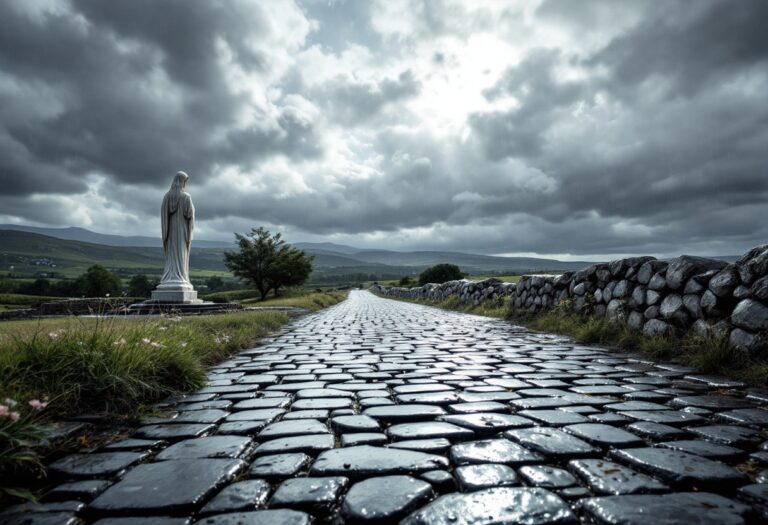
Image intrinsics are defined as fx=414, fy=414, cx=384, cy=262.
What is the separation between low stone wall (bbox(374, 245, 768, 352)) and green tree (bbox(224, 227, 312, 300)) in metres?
42.8

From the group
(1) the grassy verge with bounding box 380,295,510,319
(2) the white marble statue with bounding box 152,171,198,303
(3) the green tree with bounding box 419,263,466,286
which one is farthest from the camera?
(3) the green tree with bounding box 419,263,466,286

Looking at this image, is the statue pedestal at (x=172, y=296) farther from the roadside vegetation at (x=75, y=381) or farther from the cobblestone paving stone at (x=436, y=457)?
the cobblestone paving stone at (x=436, y=457)

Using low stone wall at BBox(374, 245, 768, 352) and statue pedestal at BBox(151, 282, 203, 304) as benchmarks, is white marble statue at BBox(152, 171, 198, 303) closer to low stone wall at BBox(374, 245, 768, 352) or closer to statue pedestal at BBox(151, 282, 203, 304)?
statue pedestal at BBox(151, 282, 203, 304)

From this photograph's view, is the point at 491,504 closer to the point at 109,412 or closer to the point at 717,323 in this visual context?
the point at 109,412

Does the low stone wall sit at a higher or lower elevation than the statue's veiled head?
lower

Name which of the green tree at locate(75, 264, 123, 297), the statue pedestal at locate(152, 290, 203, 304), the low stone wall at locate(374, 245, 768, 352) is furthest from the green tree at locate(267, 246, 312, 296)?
the low stone wall at locate(374, 245, 768, 352)

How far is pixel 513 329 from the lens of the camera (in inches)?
346

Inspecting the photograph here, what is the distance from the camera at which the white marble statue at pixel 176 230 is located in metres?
14.6

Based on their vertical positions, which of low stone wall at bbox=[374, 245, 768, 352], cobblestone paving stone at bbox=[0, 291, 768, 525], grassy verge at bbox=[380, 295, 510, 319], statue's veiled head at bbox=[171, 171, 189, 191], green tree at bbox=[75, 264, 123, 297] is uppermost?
statue's veiled head at bbox=[171, 171, 189, 191]

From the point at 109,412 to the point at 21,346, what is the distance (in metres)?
0.96

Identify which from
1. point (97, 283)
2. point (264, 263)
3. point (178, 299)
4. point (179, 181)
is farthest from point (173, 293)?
point (97, 283)

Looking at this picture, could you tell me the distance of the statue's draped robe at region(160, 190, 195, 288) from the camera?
1463 centimetres

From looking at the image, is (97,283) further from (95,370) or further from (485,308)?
(95,370)

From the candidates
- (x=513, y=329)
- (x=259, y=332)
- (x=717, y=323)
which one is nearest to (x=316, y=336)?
(x=259, y=332)
